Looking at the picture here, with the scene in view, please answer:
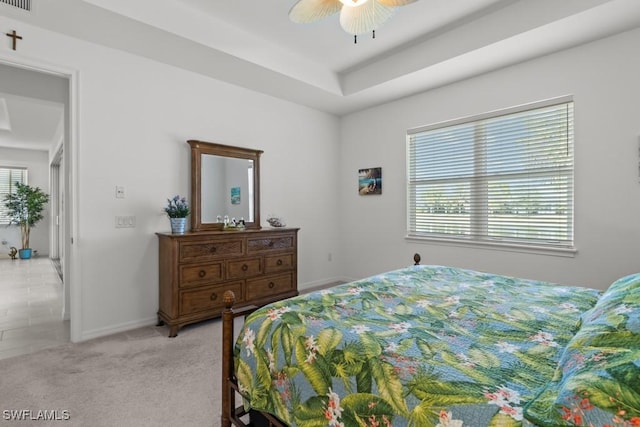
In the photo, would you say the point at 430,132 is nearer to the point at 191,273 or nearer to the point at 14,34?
the point at 191,273

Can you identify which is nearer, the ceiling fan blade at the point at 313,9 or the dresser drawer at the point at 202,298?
the ceiling fan blade at the point at 313,9

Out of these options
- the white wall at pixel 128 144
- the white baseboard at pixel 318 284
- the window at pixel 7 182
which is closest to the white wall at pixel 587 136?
the white baseboard at pixel 318 284

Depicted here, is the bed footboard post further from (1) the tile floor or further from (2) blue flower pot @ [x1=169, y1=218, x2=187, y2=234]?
(1) the tile floor

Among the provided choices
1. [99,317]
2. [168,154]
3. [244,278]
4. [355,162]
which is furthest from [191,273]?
[355,162]

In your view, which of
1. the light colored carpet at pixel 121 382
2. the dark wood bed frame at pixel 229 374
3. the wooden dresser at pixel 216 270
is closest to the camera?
the dark wood bed frame at pixel 229 374

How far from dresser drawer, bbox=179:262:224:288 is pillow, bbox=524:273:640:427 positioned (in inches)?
112

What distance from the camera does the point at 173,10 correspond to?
2.77 metres

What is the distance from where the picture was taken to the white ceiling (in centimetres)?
257

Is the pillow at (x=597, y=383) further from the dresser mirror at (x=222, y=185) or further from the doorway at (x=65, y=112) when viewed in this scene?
the doorway at (x=65, y=112)

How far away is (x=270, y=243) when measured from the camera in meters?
3.74

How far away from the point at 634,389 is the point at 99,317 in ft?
11.8

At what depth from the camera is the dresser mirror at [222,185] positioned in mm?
3479

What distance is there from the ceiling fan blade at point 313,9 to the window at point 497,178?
92.5 inches

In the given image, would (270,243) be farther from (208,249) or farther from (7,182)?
(7,182)
